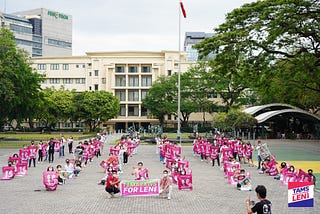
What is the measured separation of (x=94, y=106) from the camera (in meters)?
71.2

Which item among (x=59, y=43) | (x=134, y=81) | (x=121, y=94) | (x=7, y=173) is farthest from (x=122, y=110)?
(x=7, y=173)

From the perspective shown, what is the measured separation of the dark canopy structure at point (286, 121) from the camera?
52.7m

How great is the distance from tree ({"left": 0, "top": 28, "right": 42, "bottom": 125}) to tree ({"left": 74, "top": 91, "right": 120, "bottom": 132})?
795 inches

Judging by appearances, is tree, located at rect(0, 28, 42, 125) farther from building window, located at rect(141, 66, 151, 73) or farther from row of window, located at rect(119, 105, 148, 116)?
building window, located at rect(141, 66, 151, 73)

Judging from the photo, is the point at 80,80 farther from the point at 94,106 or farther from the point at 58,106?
the point at 94,106

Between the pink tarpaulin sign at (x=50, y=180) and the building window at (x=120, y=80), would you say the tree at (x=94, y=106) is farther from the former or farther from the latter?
the pink tarpaulin sign at (x=50, y=180)

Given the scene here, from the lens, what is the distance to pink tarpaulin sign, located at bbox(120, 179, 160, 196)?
579 inches

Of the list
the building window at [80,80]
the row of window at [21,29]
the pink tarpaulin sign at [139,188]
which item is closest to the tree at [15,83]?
the pink tarpaulin sign at [139,188]

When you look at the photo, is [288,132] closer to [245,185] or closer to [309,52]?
[309,52]

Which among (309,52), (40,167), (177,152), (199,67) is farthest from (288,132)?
(40,167)

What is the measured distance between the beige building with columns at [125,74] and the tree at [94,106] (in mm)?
10887

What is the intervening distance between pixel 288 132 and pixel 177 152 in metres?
36.3

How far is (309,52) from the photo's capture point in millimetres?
31484

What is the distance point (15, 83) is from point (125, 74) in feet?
132
